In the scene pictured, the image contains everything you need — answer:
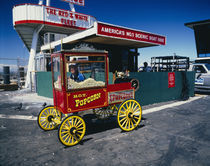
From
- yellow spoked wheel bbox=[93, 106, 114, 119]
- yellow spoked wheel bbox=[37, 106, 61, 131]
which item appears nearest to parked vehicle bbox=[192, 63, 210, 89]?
yellow spoked wheel bbox=[93, 106, 114, 119]

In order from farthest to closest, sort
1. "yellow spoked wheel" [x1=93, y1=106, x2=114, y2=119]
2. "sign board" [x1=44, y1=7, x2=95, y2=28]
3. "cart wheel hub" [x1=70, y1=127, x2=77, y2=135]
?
"sign board" [x1=44, y1=7, x2=95, y2=28] < "yellow spoked wheel" [x1=93, y1=106, x2=114, y2=119] < "cart wheel hub" [x1=70, y1=127, x2=77, y2=135]

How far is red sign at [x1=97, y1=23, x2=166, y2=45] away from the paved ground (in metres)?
5.44

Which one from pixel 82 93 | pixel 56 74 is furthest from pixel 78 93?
pixel 56 74

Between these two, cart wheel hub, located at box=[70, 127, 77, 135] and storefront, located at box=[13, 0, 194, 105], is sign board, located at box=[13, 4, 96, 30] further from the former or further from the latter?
cart wheel hub, located at box=[70, 127, 77, 135]

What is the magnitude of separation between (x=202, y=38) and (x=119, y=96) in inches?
1240

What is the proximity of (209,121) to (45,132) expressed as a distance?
19.3ft

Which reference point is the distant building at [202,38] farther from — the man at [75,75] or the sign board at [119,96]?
Result: the man at [75,75]

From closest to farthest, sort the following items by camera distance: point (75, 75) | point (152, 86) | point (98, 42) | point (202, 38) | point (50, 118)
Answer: point (75, 75) → point (50, 118) → point (152, 86) → point (98, 42) → point (202, 38)

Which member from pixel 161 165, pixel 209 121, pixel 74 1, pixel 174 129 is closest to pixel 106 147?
pixel 161 165

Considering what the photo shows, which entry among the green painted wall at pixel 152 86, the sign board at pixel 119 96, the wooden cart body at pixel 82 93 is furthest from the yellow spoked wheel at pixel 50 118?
the green painted wall at pixel 152 86

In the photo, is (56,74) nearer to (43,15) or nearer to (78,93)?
(78,93)

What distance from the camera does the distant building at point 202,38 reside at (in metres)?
27.8

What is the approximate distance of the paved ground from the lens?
3.20 metres

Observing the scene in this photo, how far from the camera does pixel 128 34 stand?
10.1 m
